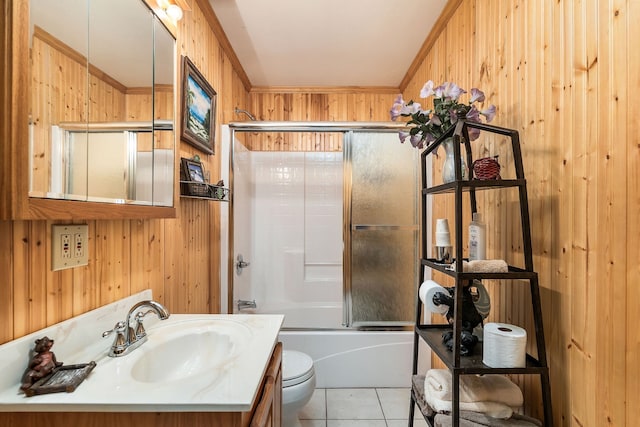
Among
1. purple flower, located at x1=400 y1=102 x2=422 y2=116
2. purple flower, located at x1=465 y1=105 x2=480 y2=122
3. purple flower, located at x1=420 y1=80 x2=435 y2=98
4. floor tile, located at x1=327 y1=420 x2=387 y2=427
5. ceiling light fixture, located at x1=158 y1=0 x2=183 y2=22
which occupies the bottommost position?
floor tile, located at x1=327 y1=420 x2=387 y2=427

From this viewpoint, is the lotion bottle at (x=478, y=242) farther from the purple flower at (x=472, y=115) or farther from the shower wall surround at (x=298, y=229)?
the shower wall surround at (x=298, y=229)

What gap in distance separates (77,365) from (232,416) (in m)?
0.47

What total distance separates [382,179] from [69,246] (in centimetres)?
194

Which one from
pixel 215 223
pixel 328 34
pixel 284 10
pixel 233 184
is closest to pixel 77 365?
pixel 215 223

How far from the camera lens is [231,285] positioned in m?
2.17

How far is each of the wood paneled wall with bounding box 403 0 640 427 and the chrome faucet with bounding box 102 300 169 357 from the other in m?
1.31

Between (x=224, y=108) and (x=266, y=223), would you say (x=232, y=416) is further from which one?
(x=266, y=223)

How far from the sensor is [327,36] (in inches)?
84.4

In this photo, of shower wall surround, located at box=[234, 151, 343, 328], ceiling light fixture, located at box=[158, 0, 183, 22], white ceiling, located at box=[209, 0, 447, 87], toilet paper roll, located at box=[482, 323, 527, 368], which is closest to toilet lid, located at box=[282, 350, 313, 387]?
toilet paper roll, located at box=[482, 323, 527, 368]

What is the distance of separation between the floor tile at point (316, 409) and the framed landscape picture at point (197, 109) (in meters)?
1.79

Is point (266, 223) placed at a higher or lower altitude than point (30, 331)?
higher

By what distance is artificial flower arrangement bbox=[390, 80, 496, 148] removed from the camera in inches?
43.6

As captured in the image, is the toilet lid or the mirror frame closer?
the mirror frame

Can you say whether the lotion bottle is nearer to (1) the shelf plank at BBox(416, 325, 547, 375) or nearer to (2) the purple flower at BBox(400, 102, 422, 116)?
(1) the shelf plank at BBox(416, 325, 547, 375)
